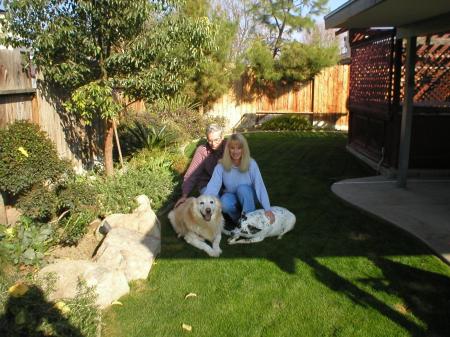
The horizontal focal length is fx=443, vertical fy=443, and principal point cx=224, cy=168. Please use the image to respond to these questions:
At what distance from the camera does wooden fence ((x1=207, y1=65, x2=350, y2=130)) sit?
16.7m

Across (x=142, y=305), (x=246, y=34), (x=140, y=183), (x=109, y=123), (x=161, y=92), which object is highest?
(x=246, y=34)

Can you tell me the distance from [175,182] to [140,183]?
86 centimetres

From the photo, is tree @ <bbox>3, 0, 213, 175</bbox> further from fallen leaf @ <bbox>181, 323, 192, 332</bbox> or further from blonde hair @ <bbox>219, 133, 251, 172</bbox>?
fallen leaf @ <bbox>181, 323, 192, 332</bbox>

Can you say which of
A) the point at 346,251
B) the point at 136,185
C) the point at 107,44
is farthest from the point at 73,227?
the point at 346,251

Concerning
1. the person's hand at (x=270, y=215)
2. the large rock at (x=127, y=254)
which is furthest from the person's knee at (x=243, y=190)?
the large rock at (x=127, y=254)

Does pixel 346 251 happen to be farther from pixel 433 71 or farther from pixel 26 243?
pixel 433 71

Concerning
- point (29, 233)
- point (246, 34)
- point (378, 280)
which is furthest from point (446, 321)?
point (246, 34)

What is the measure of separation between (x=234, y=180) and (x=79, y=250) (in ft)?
6.40

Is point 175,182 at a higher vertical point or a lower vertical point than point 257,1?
lower

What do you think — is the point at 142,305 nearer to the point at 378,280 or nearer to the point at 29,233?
the point at 29,233

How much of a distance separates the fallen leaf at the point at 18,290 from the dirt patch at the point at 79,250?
1028 mm

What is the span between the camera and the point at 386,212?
18.9ft

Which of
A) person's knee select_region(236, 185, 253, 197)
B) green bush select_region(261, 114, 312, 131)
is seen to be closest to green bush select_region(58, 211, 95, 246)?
person's knee select_region(236, 185, 253, 197)

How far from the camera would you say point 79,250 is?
489cm
